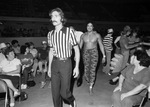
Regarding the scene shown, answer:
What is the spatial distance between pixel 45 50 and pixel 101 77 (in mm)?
2350

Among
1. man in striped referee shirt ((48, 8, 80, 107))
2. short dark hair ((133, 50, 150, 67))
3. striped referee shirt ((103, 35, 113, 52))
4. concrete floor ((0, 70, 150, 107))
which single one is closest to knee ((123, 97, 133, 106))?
short dark hair ((133, 50, 150, 67))

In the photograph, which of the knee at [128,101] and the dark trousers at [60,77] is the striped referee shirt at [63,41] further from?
the knee at [128,101]

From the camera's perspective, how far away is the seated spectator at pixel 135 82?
2.55m

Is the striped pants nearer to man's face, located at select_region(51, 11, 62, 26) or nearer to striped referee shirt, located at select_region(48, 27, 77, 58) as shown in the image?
striped referee shirt, located at select_region(48, 27, 77, 58)

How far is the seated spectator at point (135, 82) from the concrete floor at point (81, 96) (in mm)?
1074

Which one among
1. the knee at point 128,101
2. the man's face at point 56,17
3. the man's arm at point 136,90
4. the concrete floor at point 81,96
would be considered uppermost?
the man's face at point 56,17

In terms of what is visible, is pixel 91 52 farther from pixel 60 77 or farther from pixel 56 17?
pixel 56 17

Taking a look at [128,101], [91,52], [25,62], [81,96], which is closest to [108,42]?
[91,52]

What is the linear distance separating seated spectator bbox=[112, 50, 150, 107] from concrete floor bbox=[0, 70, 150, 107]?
1074 mm

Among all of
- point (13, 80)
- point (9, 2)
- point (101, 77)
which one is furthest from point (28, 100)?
point (9, 2)

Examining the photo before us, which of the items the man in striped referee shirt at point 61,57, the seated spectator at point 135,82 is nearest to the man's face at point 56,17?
the man in striped referee shirt at point 61,57

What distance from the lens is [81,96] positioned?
13.9ft

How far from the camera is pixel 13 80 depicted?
11.8 feet

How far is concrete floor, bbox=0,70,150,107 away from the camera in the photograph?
3779mm
